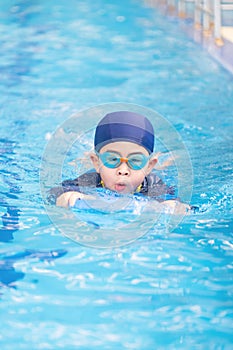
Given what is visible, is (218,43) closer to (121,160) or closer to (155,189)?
(155,189)

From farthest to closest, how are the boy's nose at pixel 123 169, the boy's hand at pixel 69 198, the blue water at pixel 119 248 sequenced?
the boy's hand at pixel 69 198, the boy's nose at pixel 123 169, the blue water at pixel 119 248

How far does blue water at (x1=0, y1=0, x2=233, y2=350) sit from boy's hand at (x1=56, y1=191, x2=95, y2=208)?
135 mm

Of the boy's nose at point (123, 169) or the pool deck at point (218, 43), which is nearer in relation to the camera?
the boy's nose at point (123, 169)

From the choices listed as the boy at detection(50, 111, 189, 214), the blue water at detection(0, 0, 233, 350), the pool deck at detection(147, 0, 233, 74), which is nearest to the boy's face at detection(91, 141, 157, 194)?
the boy at detection(50, 111, 189, 214)

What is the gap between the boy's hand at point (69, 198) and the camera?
314 cm

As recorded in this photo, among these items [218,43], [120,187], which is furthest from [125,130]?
[218,43]

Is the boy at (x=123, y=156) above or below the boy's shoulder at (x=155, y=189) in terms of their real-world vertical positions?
above

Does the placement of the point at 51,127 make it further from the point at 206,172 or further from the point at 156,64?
the point at 156,64

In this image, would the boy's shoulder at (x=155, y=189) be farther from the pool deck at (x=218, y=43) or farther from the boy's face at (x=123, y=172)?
the pool deck at (x=218, y=43)

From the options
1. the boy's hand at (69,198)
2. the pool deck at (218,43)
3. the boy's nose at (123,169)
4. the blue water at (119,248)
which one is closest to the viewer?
the blue water at (119,248)

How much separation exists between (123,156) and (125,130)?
11cm

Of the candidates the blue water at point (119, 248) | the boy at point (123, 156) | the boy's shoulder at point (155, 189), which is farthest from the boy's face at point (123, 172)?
the blue water at point (119, 248)

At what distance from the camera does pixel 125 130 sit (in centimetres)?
303

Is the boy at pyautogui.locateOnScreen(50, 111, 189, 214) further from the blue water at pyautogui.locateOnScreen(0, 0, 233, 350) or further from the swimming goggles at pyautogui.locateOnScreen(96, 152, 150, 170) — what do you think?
the blue water at pyautogui.locateOnScreen(0, 0, 233, 350)
